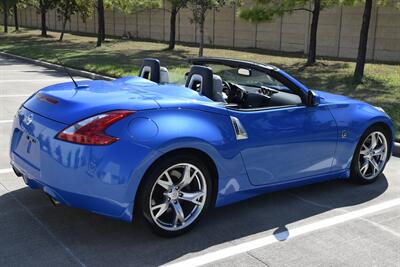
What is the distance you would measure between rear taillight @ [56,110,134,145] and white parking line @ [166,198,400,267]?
1.04m

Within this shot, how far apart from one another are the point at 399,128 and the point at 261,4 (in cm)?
958

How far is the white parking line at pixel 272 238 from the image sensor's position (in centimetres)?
374

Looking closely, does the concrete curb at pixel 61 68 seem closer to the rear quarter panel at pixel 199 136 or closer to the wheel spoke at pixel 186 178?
the rear quarter panel at pixel 199 136

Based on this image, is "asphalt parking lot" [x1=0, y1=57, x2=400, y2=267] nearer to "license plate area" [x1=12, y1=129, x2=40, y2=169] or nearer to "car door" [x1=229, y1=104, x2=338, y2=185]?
"car door" [x1=229, y1=104, x2=338, y2=185]

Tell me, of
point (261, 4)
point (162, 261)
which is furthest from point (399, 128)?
point (261, 4)

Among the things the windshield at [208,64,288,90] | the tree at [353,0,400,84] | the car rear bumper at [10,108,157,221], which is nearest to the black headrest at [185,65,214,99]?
the windshield at [208,64,288,90]

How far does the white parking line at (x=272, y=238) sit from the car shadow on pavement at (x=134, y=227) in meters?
0.10

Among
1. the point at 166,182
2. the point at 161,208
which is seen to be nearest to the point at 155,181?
the point at 166,182

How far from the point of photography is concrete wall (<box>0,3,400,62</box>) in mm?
19984

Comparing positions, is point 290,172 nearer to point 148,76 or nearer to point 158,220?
point 158,220

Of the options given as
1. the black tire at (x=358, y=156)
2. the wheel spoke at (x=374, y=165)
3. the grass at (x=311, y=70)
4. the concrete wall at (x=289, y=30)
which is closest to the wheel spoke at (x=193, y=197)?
the grass at (x=311, y=70)

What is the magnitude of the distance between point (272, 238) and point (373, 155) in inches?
79.4

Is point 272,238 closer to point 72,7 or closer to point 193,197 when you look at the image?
point 193,197

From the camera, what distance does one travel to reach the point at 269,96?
5.23m
